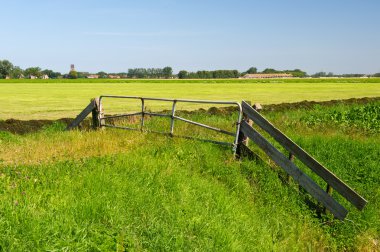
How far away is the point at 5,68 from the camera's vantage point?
5007 inches

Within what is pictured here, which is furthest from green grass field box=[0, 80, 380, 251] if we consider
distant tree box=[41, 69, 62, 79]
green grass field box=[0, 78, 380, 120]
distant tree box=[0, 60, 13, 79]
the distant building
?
distant tree box=[41, 69, 62, 79]

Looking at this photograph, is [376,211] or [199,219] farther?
[376,211]

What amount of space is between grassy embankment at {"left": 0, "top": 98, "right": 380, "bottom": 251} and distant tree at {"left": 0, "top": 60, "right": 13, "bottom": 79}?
427 feet

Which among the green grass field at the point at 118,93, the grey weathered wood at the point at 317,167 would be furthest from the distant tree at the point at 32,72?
the grey weathered wood at the point at 317,167

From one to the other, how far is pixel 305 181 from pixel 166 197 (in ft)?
9.37

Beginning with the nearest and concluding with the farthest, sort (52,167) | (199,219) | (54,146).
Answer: (199,219)
(52,167)
(54,146)

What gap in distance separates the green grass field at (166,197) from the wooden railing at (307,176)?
0.38m

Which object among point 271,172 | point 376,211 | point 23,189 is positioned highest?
point 23,189

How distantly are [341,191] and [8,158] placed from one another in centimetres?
637

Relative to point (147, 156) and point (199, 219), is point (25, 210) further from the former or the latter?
point (147, 156)

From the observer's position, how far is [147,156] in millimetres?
7871

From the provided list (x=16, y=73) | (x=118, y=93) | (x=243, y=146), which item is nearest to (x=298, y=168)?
(x=243, y=146)

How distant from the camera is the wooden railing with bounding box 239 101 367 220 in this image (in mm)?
6645

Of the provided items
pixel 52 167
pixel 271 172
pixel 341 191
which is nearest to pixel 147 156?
pixel 52 167
